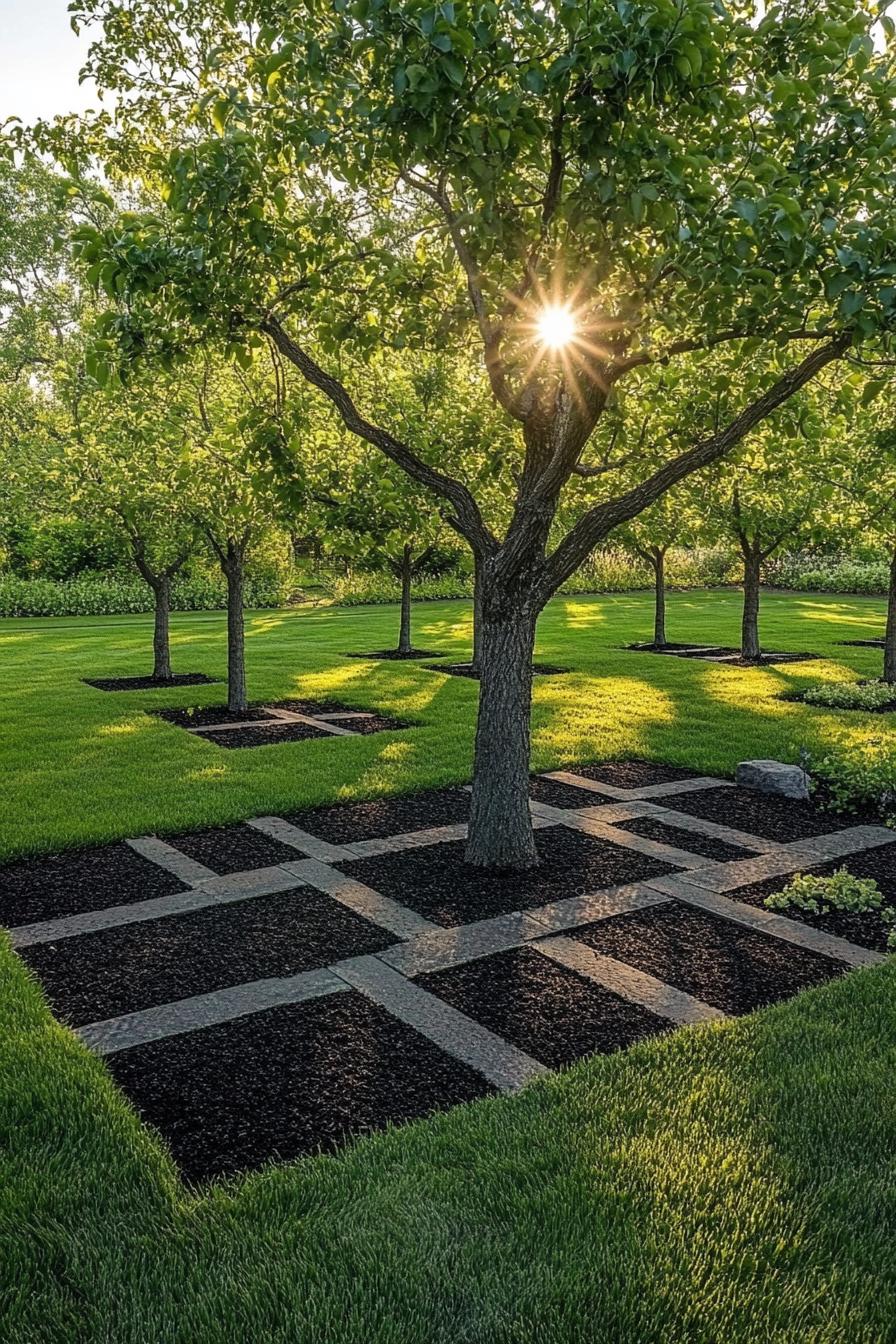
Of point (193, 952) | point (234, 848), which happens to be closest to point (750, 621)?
point (234, 848)

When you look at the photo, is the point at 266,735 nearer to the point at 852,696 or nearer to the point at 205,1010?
the point at 205,1010

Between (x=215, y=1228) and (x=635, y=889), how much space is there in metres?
4.14

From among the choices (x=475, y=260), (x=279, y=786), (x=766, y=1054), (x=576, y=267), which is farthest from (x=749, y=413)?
(x=279, y=786)

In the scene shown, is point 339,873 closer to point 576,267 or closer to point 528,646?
point 528,646

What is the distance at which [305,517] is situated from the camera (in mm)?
9570

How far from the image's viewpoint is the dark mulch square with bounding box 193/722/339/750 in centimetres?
1175

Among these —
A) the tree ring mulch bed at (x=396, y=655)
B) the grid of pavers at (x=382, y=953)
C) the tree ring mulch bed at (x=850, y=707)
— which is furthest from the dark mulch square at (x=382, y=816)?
the tree ring mulch bed at (x=396, y=655)

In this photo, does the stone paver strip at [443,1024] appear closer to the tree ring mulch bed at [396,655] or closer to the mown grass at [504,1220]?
the mown grass at [504,1220]

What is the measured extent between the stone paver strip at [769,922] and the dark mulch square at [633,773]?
3.02m

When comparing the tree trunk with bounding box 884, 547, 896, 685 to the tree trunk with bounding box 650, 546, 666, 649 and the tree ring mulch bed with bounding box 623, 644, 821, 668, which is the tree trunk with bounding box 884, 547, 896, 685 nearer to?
the tree ring mulch bed with bounding box 623, 644, 821, 668

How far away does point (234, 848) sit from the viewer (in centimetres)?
765

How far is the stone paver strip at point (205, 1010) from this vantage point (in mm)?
4727

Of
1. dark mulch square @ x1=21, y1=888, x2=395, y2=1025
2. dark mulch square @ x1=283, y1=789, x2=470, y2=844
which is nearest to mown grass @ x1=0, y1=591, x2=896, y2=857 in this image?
dark mulch square @ x1=283, y1=789, x2=470, y2=844

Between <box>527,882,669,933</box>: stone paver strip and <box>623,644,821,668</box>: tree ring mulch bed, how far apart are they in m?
13.1
